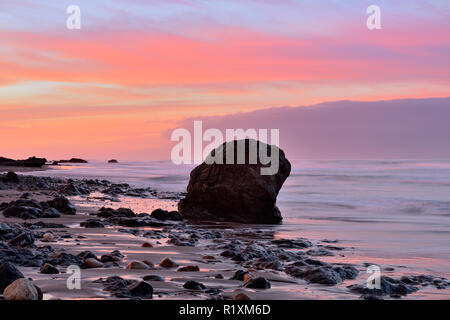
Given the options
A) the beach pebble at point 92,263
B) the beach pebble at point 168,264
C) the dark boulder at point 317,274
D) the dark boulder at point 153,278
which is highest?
the beach pebble at point 92,263

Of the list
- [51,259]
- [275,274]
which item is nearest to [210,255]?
[275,274]

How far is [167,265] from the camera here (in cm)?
544

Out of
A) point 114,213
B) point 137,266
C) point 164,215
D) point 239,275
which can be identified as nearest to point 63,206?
point 114,213

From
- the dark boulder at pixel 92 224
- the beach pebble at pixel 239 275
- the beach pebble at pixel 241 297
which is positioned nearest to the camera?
the beach pebble at pixel 241 297

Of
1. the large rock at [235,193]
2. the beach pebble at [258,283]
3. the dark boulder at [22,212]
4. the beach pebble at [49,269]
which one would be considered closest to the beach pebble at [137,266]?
the beach pebble at [49,269]

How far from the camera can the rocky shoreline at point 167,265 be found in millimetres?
4219

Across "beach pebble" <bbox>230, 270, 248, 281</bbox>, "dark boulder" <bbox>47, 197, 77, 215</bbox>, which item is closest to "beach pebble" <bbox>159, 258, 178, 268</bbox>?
"beach pebble" <bbox>230, 270, 248, 281</bbox>

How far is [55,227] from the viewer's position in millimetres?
8055

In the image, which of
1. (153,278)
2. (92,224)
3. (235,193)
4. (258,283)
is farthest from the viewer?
(235,193)

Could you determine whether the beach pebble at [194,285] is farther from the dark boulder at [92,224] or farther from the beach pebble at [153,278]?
the dark boulder at [92,224]

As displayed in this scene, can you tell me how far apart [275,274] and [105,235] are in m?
3.19

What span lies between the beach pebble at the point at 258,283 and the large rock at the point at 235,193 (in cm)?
597

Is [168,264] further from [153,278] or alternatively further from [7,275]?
[7,275]

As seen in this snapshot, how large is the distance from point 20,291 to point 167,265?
1925mm
